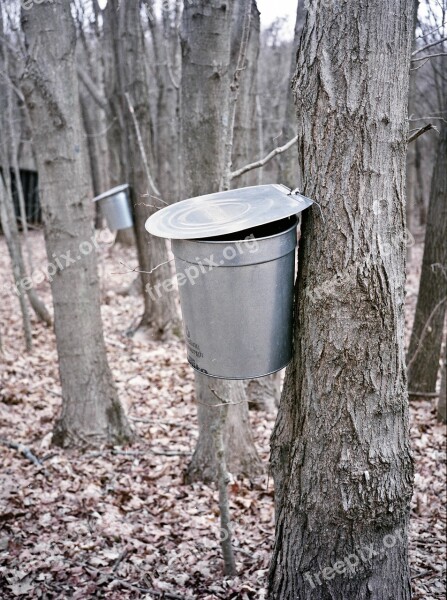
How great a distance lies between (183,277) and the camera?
2.15m

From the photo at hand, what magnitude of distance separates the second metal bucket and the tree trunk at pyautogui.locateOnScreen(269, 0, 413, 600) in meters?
0.12

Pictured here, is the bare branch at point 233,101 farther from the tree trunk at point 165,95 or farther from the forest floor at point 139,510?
the tree trunk at point 165,95

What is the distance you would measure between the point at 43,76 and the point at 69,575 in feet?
10.6

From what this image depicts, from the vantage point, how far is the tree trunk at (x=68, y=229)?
12.5ft

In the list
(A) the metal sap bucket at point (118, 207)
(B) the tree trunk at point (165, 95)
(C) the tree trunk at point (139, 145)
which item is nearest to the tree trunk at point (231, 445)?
(C) the tree trunk at point (139, 145)

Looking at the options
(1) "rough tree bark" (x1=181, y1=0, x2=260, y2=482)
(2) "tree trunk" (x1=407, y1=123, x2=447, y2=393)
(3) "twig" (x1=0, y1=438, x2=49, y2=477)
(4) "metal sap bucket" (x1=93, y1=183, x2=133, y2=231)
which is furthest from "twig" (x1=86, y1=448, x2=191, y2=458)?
(4) "metal sap bucket" (x1=93, y1=183, x2=133, y2=231)

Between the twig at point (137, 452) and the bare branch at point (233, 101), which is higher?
the bare branch at point (233, 101)

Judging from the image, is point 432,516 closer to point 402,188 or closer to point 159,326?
point 402,188

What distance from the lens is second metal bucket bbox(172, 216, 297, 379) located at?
2002 mm

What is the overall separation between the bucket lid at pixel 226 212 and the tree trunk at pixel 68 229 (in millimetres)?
2041

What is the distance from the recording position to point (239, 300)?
2068 mm

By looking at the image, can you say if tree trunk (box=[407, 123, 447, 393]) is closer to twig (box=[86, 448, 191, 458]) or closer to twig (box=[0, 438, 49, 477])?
twig (box=[86, 448, 191, 458])
